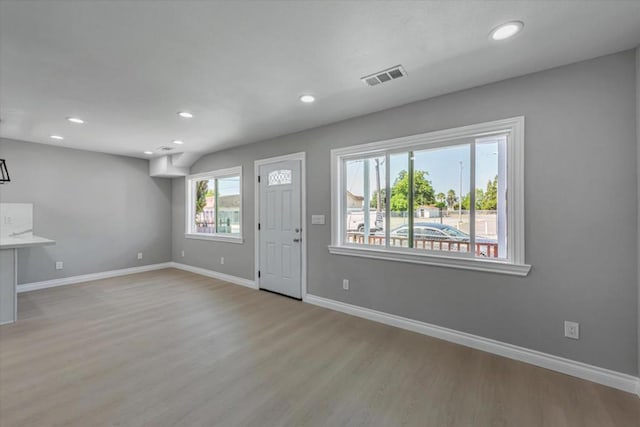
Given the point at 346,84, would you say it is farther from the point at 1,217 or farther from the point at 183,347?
the point at 1,217


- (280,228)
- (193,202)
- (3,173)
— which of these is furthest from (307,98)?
(3,173)

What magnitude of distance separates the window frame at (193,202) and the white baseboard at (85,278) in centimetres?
101

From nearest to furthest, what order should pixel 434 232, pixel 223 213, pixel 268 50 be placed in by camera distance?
pixel 268 50 < pixel 434 232 < pixel 223 213

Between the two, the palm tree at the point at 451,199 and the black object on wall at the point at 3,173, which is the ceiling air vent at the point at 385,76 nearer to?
A: the palm tree at the point at 451,199

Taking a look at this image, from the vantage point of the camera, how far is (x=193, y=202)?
6.10 m

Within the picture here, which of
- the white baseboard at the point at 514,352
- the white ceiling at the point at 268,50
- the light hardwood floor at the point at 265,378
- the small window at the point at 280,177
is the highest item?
the white ceiling at the point at 268,50

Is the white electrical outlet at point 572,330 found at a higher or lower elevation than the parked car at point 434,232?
lower

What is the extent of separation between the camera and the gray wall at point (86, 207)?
452 centimetres

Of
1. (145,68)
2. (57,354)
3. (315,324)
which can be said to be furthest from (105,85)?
(315,324)

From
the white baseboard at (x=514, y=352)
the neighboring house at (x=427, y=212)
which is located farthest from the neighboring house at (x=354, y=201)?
the white baseboard at (x=514, y=352)

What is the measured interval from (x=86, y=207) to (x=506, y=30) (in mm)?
6565

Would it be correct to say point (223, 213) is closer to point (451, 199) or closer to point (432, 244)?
point (432, 244)

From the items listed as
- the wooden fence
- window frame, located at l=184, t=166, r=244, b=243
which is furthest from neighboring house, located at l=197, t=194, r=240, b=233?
the wooden fence

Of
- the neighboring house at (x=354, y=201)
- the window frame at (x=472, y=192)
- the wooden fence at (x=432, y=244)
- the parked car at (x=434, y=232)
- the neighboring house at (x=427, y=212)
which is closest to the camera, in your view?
the window frame at (x=472, y=192)
